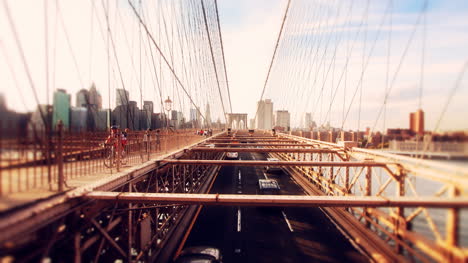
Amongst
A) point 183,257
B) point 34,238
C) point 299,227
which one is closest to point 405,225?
point 183,257

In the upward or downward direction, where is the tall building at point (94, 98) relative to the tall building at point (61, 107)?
upward

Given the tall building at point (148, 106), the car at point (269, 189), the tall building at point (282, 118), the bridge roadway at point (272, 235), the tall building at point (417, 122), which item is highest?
the tall building at point (282, 118)

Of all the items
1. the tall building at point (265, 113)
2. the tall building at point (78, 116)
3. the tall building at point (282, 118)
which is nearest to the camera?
the tall building at point (78, 116)

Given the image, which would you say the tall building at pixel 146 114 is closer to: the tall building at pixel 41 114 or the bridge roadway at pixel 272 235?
the bridge roadway at pixel 272 235

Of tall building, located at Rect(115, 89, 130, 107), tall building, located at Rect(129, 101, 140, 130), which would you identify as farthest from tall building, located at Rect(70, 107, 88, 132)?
tall building, located at Rect(129, 101, 140, 130)

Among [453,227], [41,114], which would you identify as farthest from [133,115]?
[453,227]

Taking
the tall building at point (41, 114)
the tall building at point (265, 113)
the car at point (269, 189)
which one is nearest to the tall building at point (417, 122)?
the tall building at point (41, 114)

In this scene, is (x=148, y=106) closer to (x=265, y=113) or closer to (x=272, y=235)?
(x=272, y=235)
